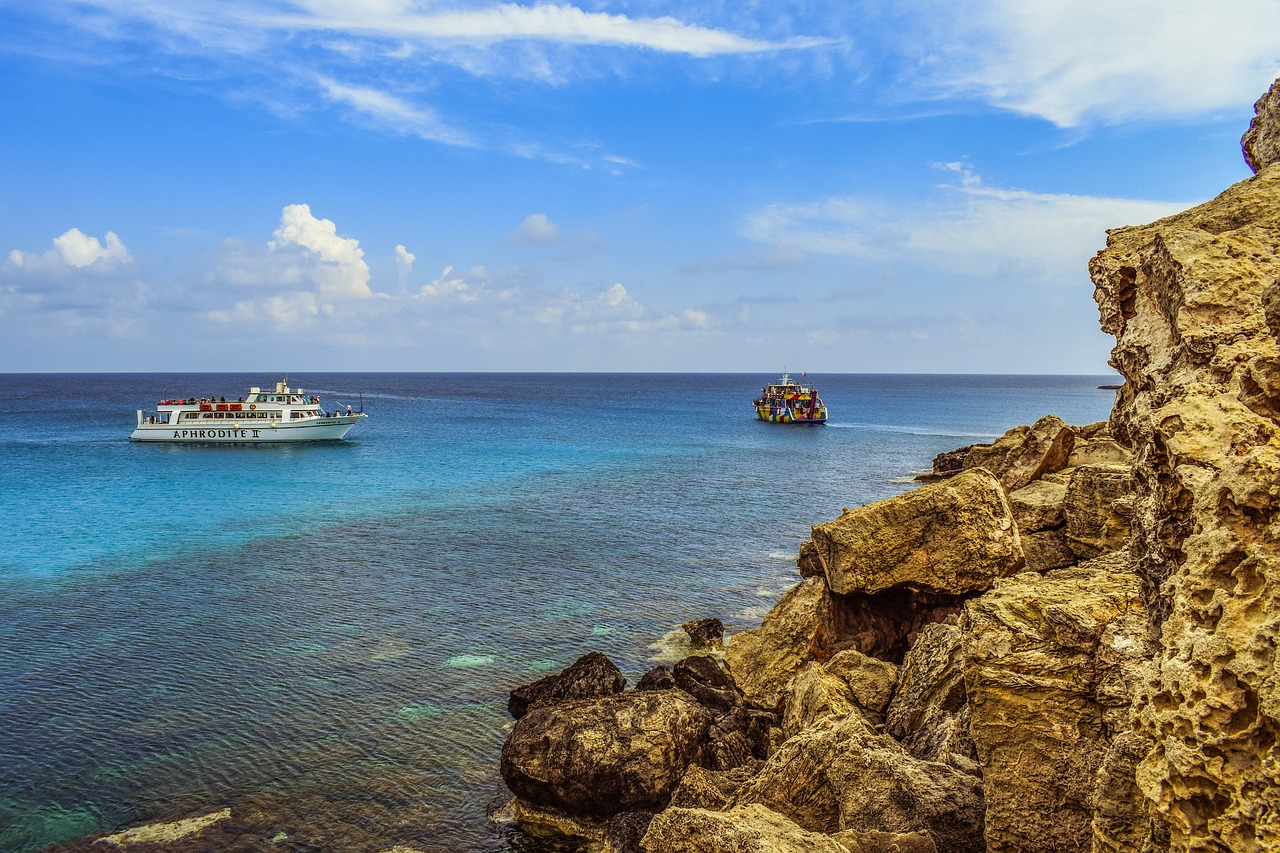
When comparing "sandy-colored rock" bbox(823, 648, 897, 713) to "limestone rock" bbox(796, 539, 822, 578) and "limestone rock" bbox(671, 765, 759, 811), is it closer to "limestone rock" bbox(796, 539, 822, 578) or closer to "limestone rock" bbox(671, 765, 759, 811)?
"limestone rock" bbox(671, 765, 759, 811)

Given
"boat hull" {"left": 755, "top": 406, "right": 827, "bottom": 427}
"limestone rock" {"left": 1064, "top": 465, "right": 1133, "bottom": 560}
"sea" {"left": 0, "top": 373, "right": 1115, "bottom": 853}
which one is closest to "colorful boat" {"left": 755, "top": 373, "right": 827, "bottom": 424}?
"boat hull" {"left": 755, "top": 406, "right": 827, "bottom": 427}

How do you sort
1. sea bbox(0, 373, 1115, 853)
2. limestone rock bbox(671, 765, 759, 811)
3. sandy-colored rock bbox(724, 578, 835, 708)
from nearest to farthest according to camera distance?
limestone rock bbox(671, 765, 759, 811) → sandy-colored rock bbox(724, 578, 835, 708) → sea bbox(0, 373, 1115, 853)

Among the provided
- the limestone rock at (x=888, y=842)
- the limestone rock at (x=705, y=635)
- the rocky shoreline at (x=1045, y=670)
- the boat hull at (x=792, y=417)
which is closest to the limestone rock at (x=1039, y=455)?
the rocky shoreline at (x=1045, y=670)

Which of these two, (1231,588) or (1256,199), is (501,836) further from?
(1256,199)

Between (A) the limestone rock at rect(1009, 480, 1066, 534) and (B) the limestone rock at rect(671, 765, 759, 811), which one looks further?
(A) the limestone rock at rect(1009, 480, 1066, 534)

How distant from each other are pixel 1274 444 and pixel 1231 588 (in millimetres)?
1002

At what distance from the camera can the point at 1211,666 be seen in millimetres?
5070

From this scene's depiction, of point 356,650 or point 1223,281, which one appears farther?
point 356,650

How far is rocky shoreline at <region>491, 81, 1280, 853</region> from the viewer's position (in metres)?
5.15

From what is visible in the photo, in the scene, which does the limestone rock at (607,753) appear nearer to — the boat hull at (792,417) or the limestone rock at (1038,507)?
the limestone rock at (1038,507)

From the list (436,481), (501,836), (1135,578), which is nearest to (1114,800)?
(1135,578)

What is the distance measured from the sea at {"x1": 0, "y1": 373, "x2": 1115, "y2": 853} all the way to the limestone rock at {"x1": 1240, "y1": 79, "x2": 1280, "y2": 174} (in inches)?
587

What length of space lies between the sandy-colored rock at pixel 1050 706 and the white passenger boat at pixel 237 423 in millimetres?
81292

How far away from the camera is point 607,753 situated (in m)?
14.1
